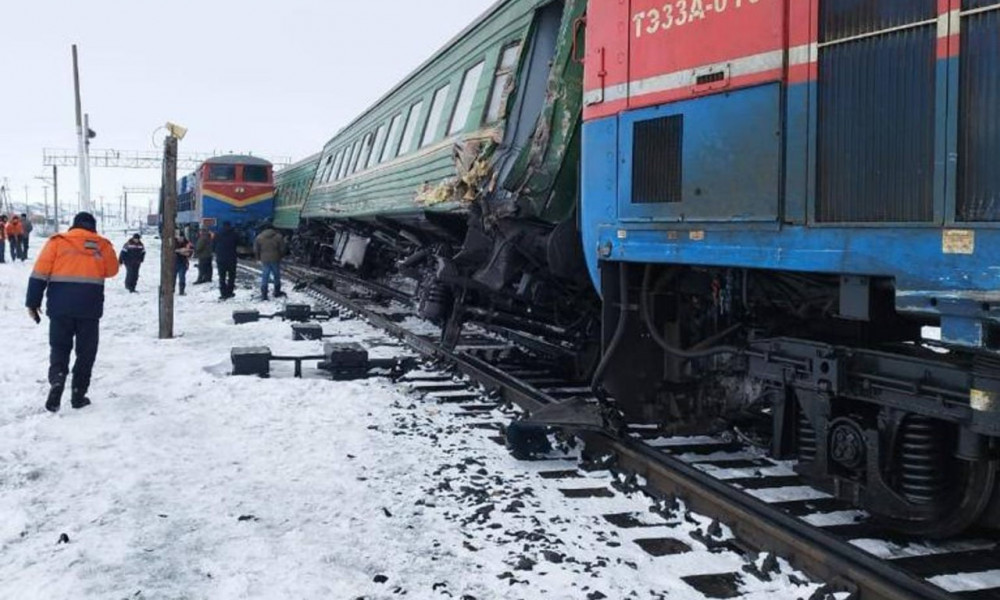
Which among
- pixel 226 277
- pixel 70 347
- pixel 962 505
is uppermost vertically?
pixel 226 277

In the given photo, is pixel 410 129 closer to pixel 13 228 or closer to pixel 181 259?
pixel 181 259

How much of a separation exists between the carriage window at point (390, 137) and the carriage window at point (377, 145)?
0.89 feet

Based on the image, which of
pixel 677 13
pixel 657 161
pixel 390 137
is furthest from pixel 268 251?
pixel 677 13

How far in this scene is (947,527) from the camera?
397cm

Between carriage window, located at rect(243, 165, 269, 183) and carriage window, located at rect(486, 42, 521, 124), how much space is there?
23906 mm

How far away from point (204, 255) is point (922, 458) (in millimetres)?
19834

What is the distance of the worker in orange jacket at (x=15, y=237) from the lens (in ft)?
101

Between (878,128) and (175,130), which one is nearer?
(878,128)

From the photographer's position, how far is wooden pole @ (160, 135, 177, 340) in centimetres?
1193

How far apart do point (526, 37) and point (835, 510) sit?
15.3 ft

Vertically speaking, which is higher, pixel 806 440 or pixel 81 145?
pixel 81 145

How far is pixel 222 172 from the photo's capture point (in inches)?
1183

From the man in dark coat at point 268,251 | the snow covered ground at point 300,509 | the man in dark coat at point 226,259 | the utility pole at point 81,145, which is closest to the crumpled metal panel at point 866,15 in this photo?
the snow covered ground at point 300,509

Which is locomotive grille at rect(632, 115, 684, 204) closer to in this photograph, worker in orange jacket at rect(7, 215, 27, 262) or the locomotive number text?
the locomotive number text
